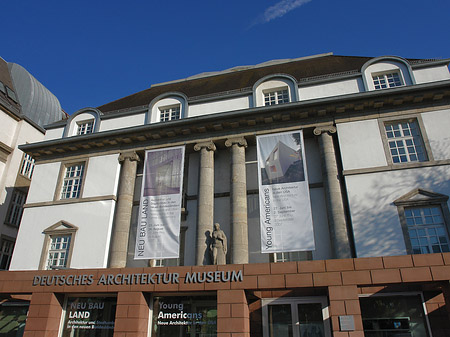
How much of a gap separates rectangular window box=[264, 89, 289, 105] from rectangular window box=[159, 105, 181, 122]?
5.19 meters

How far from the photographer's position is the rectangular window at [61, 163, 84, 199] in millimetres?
20750

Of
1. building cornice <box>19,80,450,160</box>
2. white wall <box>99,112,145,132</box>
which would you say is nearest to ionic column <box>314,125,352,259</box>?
building cornice <box>19,80,450,160</box>

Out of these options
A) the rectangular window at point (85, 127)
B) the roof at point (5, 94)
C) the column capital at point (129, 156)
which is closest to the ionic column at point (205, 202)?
the column capital at point (129, 156)

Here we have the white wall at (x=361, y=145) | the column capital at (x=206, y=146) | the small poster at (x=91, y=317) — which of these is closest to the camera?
the small poster at (x=91, y=317)

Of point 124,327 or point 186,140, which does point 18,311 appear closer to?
point 124,327

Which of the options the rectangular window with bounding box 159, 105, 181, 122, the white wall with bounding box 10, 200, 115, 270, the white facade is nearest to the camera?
the white facade

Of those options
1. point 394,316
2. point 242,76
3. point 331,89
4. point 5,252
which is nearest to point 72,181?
point 5,252

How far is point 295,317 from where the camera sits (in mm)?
14680

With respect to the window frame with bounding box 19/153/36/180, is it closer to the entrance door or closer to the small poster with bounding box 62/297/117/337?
the small poster with bounding box 62/297/117/337

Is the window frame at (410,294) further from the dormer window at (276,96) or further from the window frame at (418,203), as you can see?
the dormer window at (276,96)

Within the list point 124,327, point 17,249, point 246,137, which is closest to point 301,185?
point 246,137

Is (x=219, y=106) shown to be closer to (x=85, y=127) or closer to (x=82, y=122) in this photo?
(x=85, y=127)

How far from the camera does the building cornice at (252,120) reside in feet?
56.1

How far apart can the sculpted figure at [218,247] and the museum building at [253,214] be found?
98mm
